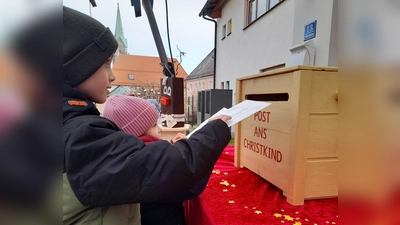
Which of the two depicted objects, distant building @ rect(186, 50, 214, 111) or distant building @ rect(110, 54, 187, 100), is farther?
distant building @ rect(110, 54, 187, 100)

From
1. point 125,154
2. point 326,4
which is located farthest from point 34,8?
point 326,4

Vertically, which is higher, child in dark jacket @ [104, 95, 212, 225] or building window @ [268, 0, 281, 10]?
building window @ [268, 0, 281, 10]

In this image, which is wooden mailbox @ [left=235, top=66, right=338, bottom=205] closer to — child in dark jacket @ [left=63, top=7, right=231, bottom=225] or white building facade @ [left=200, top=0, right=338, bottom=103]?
child in dark jacket @ [left=63, top=7, right=231, bottom=225]

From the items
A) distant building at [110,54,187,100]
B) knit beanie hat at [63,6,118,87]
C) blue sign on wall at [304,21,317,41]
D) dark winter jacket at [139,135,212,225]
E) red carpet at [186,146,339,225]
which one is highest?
distant building at [110,54,187,100]

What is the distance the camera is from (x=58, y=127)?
0.30 metres

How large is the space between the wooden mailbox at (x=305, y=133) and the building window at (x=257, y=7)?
3.43 m

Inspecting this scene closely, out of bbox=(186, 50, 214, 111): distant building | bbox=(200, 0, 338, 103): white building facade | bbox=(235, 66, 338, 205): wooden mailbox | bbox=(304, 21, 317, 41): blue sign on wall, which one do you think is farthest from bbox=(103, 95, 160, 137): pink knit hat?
bbox=(186, 50, 214, 111): distant building

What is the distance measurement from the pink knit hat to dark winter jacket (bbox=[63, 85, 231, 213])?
13.6 inches

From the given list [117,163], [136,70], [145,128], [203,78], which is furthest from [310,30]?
[136,70]

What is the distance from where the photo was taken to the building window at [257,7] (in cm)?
406

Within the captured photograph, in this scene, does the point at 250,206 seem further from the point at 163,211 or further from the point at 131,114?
the point at 131,114

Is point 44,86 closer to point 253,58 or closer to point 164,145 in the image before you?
point 164,145

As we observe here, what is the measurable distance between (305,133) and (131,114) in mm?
598

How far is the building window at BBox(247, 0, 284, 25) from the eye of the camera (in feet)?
13.3
